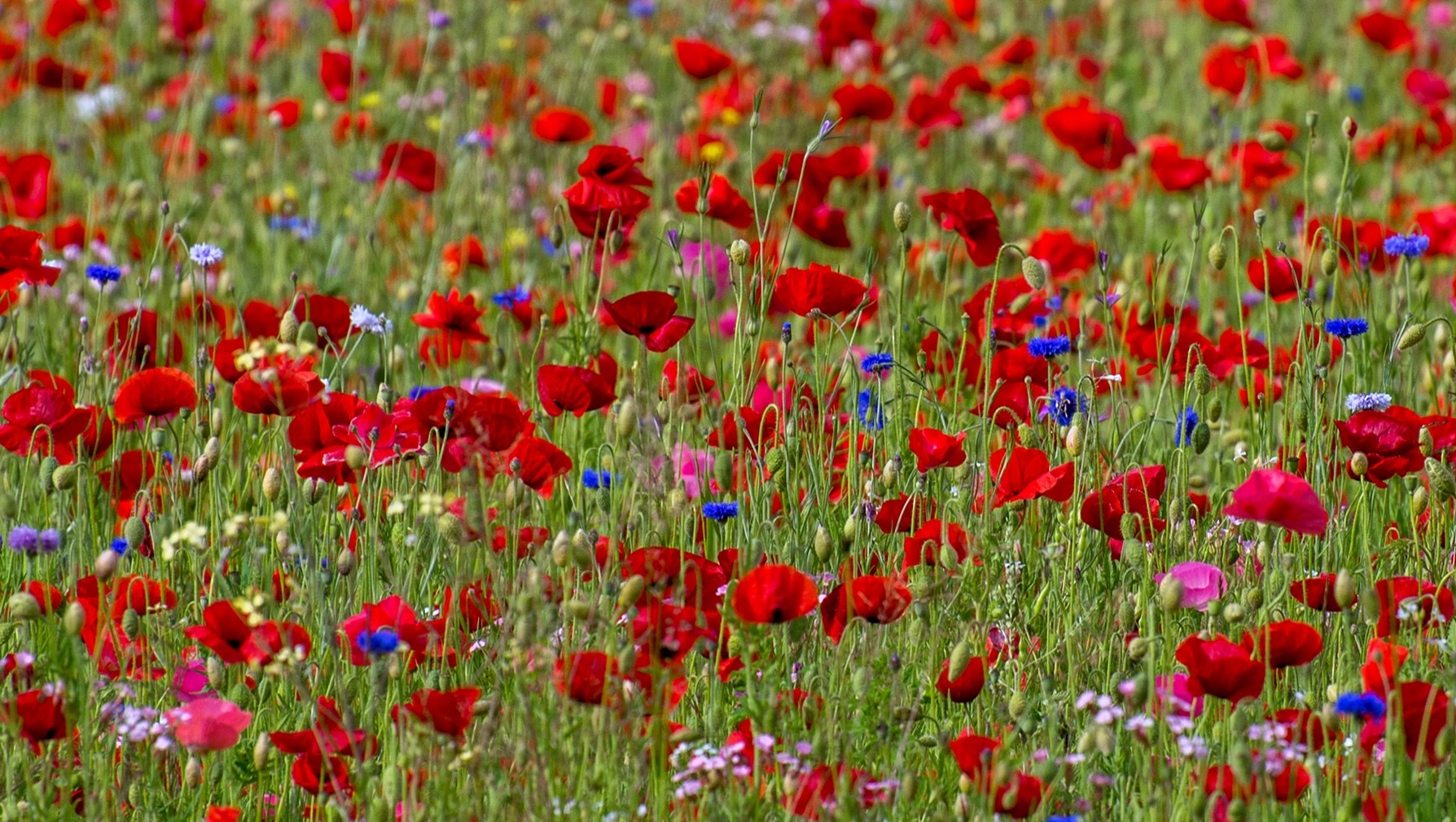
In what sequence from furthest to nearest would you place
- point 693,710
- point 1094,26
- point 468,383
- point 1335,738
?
1. point 1094,26
2. point 468,383
3. point 693,710
4. point 1335,738

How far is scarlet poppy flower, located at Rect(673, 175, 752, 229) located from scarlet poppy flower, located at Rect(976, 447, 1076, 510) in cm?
72

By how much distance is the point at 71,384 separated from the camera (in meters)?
3.11

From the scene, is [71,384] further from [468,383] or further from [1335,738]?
[1335,738]

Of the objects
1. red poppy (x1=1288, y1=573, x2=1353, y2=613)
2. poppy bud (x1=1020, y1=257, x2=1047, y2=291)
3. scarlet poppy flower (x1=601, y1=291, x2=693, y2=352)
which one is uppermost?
poppy bud (x1=1020, y1=257, x2=1047, y2=291)

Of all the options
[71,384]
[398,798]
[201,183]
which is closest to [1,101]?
[201,183]

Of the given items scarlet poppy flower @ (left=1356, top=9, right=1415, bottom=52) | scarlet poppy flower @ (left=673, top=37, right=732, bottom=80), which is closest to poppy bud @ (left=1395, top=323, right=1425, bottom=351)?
scarlet poppy flower @ (left=673, top=37, right=732, bottom=80)

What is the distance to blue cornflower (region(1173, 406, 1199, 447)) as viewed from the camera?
7.82 ft

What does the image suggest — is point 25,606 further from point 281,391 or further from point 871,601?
point 871,601

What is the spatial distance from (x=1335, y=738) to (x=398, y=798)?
3.23 feet

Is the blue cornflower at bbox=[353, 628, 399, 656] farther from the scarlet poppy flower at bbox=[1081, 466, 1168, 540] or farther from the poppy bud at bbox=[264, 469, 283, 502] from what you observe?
the scarlet poppy flower at bbox=[1081, 466, 1168, 540]

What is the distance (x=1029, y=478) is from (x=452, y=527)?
70 cm

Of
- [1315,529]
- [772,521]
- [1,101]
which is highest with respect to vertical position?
[1315,529]

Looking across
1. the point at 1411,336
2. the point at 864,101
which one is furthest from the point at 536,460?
the point at 864,101

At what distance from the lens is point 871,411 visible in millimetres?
2629
